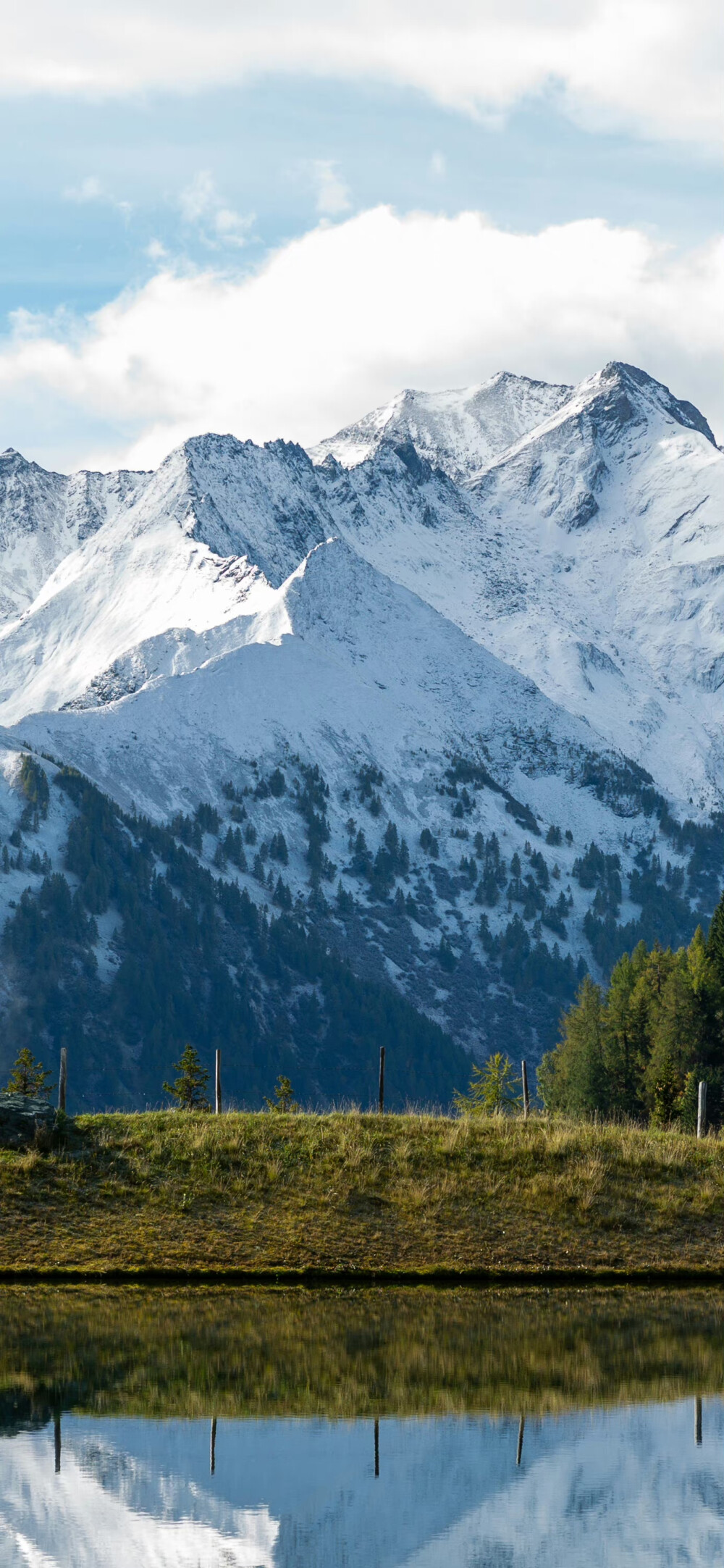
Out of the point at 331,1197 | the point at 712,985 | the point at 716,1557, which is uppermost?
the point at 712,985

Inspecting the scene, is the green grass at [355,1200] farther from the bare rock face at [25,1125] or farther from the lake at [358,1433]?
the lake at [358,1433]

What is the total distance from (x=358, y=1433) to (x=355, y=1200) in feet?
60.7

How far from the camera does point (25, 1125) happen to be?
167 ft

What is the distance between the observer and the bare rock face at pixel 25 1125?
50.3 metres

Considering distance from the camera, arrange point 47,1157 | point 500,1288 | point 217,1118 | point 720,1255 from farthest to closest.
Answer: point 217,1118 → point 47,1157 → point 720,1255 → point 500,1288

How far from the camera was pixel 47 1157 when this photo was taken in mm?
49656

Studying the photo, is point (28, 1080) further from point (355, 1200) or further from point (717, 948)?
point (355, 1200)

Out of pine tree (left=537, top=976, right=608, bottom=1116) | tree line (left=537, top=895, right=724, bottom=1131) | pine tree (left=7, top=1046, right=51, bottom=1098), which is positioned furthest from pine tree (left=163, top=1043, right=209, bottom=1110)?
pine tree (left=537, top=976, right=608, bottom=1116)

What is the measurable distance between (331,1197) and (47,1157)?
7590mm

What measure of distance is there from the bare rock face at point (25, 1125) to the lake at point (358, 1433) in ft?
34.0

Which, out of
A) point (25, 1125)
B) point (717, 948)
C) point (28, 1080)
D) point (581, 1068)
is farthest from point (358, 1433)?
point (581, 1068)

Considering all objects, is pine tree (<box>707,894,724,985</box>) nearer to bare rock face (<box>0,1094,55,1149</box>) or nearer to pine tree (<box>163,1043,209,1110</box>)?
pine tree (<box>163,1043,209,1110</box>)

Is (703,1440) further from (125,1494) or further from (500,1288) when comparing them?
(500,1288)

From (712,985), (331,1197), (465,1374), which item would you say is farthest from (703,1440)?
(712,985)
